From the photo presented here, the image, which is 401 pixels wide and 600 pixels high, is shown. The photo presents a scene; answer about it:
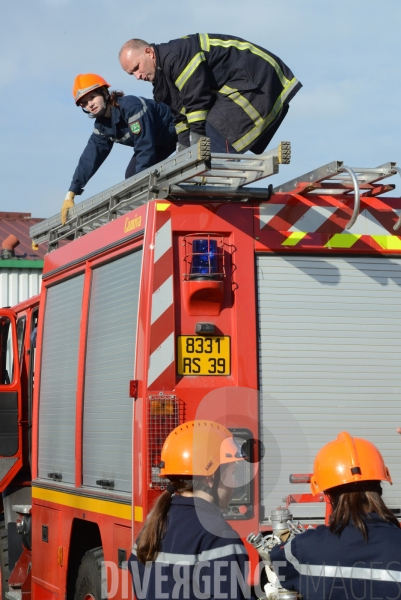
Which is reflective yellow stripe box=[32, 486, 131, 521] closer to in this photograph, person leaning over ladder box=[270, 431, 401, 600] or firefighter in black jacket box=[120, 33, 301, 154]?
firefighter in black jacket box=[120, 33, 301, 154]

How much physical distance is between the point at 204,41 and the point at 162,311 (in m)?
2.17

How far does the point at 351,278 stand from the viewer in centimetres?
630

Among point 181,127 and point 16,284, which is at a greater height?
point 16,284

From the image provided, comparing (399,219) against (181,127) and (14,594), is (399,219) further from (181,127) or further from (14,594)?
(14,594)

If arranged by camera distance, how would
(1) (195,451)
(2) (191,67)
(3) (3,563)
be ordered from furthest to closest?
(3) (3,563) → (2) (191,67) → (1) (195,451)

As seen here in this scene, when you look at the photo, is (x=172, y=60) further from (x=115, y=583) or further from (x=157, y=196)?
(x=115, y=583)

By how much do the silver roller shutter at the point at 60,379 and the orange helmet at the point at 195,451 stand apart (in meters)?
3.23

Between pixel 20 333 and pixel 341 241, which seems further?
pixel 20 333

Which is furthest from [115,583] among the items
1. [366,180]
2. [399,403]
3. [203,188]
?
[366,180]

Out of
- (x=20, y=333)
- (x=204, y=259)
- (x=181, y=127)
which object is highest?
(x=181, y=127)

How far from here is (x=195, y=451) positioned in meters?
4.09

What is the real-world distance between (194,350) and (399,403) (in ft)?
4.37

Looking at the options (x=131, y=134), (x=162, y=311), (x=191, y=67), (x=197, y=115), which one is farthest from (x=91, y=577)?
(x=131, y=134)

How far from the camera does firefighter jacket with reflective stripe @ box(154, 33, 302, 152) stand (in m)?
6.92
